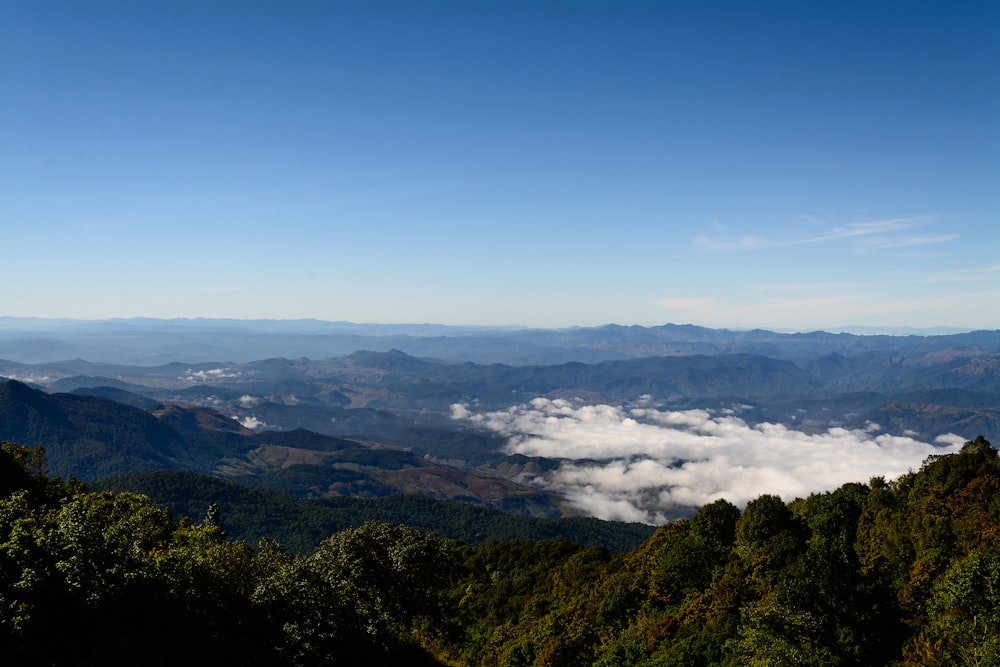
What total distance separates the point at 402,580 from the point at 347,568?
16.2 feet

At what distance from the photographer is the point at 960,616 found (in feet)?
103

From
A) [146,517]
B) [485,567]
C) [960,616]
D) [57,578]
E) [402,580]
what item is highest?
[57,578]

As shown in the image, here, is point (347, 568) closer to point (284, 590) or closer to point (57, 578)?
point (284, 590)

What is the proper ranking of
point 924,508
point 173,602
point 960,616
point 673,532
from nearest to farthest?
point 173,602 < point 960,616 < point 924,508 < point 673,532

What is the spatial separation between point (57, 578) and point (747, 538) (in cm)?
5571

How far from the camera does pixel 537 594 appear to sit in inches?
2980

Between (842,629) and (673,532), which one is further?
(673,532)

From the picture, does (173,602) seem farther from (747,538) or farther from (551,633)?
(747,538)

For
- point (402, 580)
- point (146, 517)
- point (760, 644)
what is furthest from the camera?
point (402, 580)

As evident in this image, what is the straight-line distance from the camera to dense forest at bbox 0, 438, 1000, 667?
800 inches

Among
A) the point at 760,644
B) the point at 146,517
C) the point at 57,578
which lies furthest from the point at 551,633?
the point at 57,578

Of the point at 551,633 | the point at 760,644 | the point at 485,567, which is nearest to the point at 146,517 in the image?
the point at 551,633

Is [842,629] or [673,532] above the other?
[842,629]

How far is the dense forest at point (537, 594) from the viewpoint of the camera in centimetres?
2031
